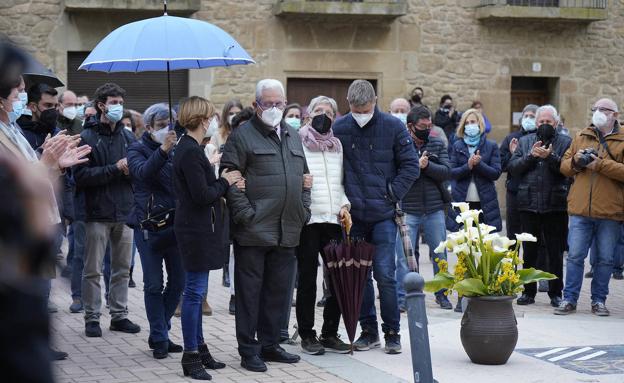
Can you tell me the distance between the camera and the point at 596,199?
9.80 metres

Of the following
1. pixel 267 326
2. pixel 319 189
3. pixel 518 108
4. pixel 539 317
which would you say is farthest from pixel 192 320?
pixel 518 108

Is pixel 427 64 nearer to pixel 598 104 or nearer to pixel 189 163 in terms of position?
pixel 598 104

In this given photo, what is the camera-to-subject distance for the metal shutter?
1958 cm

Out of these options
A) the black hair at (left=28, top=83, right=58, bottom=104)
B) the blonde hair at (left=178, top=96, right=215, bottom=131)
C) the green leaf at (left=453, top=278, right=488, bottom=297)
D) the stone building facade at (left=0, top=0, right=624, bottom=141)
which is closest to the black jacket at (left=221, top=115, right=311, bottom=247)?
the blonde hair at (left=178, top=96, right=215, bottom=131)

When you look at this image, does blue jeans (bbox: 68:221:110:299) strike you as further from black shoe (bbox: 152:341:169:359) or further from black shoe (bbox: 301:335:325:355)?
black shoe (bbox: 301:335:325:355)

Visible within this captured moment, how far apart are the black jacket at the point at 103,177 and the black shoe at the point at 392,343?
2.44 meters

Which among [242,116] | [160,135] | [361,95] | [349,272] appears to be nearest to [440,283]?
[349,272]

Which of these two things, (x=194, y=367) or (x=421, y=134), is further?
(x=421, y=134)

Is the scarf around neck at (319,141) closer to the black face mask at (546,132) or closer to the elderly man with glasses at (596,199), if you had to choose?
the elderly man with glasses at (596,199)

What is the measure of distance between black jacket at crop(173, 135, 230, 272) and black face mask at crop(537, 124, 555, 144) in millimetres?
4405

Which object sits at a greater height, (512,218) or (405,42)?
(405,42)

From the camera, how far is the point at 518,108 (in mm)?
21938

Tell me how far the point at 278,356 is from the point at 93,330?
1789mm

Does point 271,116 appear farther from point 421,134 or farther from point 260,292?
point 421,134
